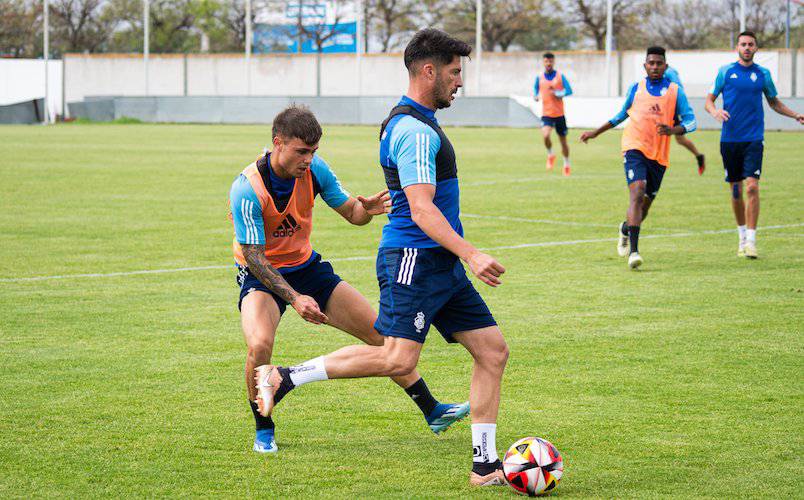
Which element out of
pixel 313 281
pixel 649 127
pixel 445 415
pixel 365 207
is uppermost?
pixel 649 127

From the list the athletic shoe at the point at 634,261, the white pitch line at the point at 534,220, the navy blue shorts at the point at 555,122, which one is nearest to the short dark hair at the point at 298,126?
the athletic shoe at the point at 634,261

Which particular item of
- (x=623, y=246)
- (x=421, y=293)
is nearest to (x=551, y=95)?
(x=623, y=246)

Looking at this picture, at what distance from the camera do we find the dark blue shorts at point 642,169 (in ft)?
42.6

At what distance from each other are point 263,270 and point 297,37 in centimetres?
7449

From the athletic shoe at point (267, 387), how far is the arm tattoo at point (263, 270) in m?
0.56

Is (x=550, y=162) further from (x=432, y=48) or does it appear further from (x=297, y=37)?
(x=297, y=37)

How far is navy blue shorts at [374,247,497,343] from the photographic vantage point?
17.6ft

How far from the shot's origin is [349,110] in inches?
2254

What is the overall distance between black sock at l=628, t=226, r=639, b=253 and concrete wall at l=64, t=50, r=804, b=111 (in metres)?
40.1

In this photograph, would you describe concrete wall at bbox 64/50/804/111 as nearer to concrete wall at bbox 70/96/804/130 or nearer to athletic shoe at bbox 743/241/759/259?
concrete wall at bbox 70/96/804/130

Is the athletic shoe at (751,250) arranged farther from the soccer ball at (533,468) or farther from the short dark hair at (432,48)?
the short dark hair at (432,48)

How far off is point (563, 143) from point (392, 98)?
31609 mm

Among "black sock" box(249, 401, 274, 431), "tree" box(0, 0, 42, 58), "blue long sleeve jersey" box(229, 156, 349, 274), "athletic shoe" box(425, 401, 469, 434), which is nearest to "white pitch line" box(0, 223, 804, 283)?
"blue long sleeve jersey" box(229, 156, 349, 274)

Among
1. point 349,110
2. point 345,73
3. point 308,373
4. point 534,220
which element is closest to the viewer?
point 308,373
